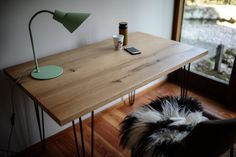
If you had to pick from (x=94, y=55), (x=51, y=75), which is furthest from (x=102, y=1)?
(x=51, y=75)

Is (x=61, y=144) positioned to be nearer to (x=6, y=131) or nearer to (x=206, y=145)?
(x=6, y=131)

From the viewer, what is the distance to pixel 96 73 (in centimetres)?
142

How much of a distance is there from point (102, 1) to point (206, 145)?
130 cm

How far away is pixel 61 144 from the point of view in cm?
189

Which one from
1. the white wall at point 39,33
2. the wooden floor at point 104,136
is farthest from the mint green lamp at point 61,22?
the wooden floor at point 104,136

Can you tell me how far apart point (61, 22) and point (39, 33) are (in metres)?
0.42

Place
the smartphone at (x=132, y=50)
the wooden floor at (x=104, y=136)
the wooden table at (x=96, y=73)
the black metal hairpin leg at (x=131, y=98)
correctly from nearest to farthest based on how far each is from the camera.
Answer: the wooden table at (x=96, y=73)
the smartphone at (x=132, y=50)
the wooden floor at (x=104, y=136)
the black metal hairpin leg at (x=131, y=98)

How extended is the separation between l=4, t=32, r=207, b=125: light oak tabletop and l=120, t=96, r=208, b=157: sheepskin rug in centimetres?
19

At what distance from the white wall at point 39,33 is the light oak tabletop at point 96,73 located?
0.09 meters

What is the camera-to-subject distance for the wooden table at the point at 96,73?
1.15m

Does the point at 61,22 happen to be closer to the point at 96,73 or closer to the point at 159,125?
the point at 96,73

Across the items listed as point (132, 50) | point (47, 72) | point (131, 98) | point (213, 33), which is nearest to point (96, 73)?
point (47, 72)

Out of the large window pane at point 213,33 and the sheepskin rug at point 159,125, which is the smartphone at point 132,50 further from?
the large window pane at point 213,33

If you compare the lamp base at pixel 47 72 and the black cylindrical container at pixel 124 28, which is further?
the black cylindrical container at pixel 124 28
